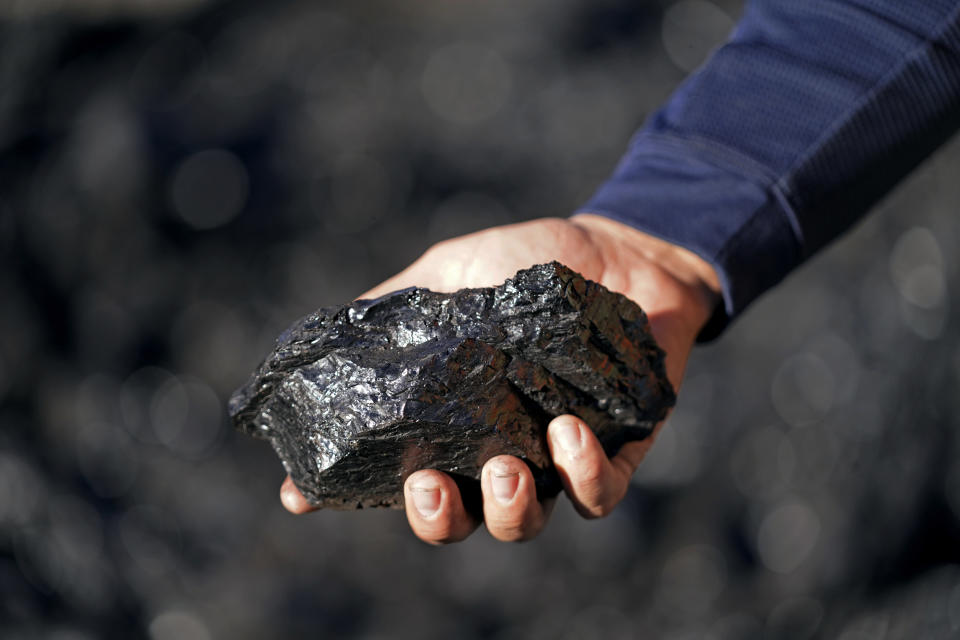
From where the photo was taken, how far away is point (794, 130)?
198cm

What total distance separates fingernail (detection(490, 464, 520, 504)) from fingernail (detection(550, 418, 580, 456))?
14cm

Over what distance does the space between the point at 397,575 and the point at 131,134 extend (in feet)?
8.44

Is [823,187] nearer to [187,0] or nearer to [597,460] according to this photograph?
[597,460]

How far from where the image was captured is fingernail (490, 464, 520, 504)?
167 centimetres

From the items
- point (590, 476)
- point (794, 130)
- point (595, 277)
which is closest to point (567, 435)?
point (590, 476)

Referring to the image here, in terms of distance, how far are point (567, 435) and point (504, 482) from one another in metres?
0.18

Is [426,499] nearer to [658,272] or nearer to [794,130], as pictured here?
[658,272]

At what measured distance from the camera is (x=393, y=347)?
5.67ft

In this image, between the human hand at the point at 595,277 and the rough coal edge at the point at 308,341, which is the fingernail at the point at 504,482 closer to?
the human hand at the point at 595,277

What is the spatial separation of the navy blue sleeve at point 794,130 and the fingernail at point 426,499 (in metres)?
0.94

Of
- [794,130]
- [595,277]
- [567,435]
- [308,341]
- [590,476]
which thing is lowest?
[590,476]

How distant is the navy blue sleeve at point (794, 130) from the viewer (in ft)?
6.27

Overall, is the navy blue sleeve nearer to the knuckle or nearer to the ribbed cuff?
the ribbed cuff

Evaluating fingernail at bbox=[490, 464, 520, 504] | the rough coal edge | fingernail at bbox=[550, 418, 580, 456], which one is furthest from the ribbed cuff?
fingernail at bbox=[490, 464, 520, 504]
